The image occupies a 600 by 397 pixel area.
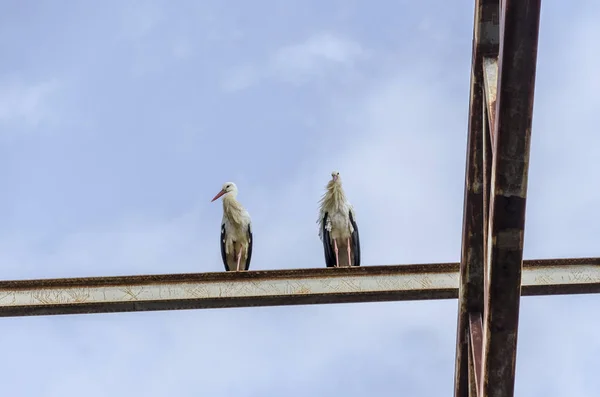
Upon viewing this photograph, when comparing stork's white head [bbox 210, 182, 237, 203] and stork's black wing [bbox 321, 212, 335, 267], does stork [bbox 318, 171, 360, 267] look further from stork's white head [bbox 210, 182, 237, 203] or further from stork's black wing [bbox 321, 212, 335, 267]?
stork's white head [bbox 210, 182, 237, 203]

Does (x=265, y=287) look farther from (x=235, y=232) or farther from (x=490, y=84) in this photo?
(x=235, y=232)

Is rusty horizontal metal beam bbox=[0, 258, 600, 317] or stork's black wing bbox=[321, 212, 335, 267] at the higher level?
stork's black wing bbox=[321, 212, 335, 267]

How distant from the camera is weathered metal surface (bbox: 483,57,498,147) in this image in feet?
18.2

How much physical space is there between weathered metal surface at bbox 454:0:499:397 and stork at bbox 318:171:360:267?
6.60 metres

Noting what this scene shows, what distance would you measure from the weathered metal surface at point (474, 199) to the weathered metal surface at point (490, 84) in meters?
0.06

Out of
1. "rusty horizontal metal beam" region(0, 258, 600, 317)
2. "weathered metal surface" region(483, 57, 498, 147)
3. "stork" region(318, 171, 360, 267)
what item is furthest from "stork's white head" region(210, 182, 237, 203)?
"weathered metal surface" region(483, 57, 498, 147)

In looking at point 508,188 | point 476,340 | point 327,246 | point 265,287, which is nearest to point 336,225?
point 327,246

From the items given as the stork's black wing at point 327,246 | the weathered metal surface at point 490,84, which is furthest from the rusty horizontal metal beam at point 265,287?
the stork's black wing at point 327,246

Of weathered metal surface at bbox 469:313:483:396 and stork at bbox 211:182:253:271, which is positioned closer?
weathered metal surface at bbox 469:313:483:396

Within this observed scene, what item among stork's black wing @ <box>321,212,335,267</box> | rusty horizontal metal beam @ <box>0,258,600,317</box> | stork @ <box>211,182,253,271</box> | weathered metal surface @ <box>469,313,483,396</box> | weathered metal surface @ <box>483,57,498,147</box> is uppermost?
stork @ <box>211,182,253,271</box>

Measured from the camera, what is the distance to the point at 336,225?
13430 millimetres

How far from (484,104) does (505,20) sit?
1.39 m

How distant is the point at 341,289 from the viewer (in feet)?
23.9

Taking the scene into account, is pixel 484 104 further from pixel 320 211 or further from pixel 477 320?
pixel 320 211
